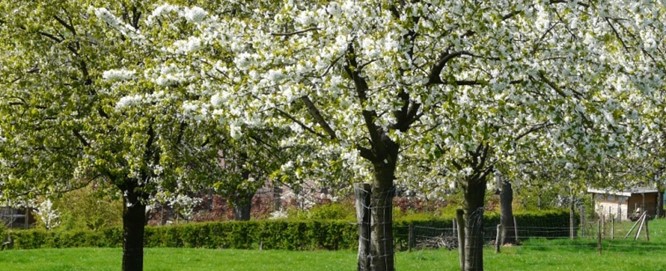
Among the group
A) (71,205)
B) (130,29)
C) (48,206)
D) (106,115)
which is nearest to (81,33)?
(106,115)

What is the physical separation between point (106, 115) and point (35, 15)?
2.45 m

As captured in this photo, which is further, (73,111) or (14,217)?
(14,217)

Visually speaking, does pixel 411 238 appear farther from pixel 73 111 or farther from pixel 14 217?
pixel 14 217

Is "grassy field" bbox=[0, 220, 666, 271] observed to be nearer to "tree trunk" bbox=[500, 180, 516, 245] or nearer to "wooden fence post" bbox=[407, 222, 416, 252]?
"tree trunk" bbox=[500, 180, 516, 245]

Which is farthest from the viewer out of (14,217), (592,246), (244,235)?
(14,217)

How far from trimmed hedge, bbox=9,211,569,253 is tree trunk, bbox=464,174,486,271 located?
1630 centimetres

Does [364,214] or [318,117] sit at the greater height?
[318,117]

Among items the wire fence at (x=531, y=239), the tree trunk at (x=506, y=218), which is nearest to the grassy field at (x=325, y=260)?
the wire fence at (x=531, y=239)

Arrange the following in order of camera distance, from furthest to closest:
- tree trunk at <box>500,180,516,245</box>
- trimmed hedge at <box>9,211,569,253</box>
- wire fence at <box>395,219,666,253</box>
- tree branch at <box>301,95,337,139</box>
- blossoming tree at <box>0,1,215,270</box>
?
trimmed hedge at <box>9,211,569,253</box>, tree trunk at <box>500,180,516,245</box>, wire fence at <box>395,219,666,253</box>, blossoming tree at <box>0,1,215,270</box>, tree branch at <box>301,95,337,139</box>

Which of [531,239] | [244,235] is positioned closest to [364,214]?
[244,235]

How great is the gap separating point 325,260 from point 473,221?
10915 mm

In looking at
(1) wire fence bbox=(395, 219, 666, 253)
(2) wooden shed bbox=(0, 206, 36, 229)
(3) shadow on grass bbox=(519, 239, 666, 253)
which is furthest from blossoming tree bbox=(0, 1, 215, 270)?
(2) wooden shed bbox=(0, 206, 36, 229)

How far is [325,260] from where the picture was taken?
1111 inches

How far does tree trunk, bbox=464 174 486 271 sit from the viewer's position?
17.9 metres
